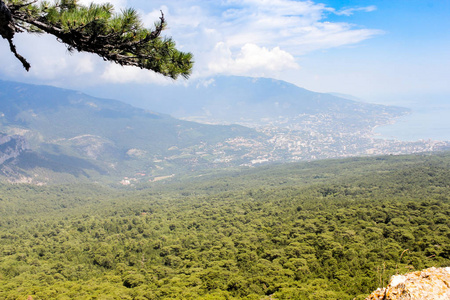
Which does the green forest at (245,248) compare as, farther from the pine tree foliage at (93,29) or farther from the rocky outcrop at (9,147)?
the rocky outcrop at (9,147)

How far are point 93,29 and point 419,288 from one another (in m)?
6.71

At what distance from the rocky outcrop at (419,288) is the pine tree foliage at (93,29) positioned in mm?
5708

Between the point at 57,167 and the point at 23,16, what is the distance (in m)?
215

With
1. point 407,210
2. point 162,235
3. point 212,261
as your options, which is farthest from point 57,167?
point 407,210

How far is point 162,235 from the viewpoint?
170 feet

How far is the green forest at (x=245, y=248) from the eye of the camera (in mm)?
24000

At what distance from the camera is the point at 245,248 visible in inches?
1453

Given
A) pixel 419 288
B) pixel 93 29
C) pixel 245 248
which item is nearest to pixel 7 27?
pixel 93 29

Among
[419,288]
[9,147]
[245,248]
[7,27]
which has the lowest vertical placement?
[245,248]

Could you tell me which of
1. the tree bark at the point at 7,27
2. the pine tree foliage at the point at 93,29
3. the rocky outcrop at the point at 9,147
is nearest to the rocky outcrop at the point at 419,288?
the pine tree foliage at the point at 93,29

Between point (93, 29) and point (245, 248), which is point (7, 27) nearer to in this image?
point (93, 29)

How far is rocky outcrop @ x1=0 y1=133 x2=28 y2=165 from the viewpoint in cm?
16550

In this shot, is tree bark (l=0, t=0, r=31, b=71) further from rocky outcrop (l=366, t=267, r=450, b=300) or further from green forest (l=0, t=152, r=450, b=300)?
rocky outcrop (l=366, t=267, r=450, b=300)

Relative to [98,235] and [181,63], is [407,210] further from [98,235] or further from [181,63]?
[98,235]
